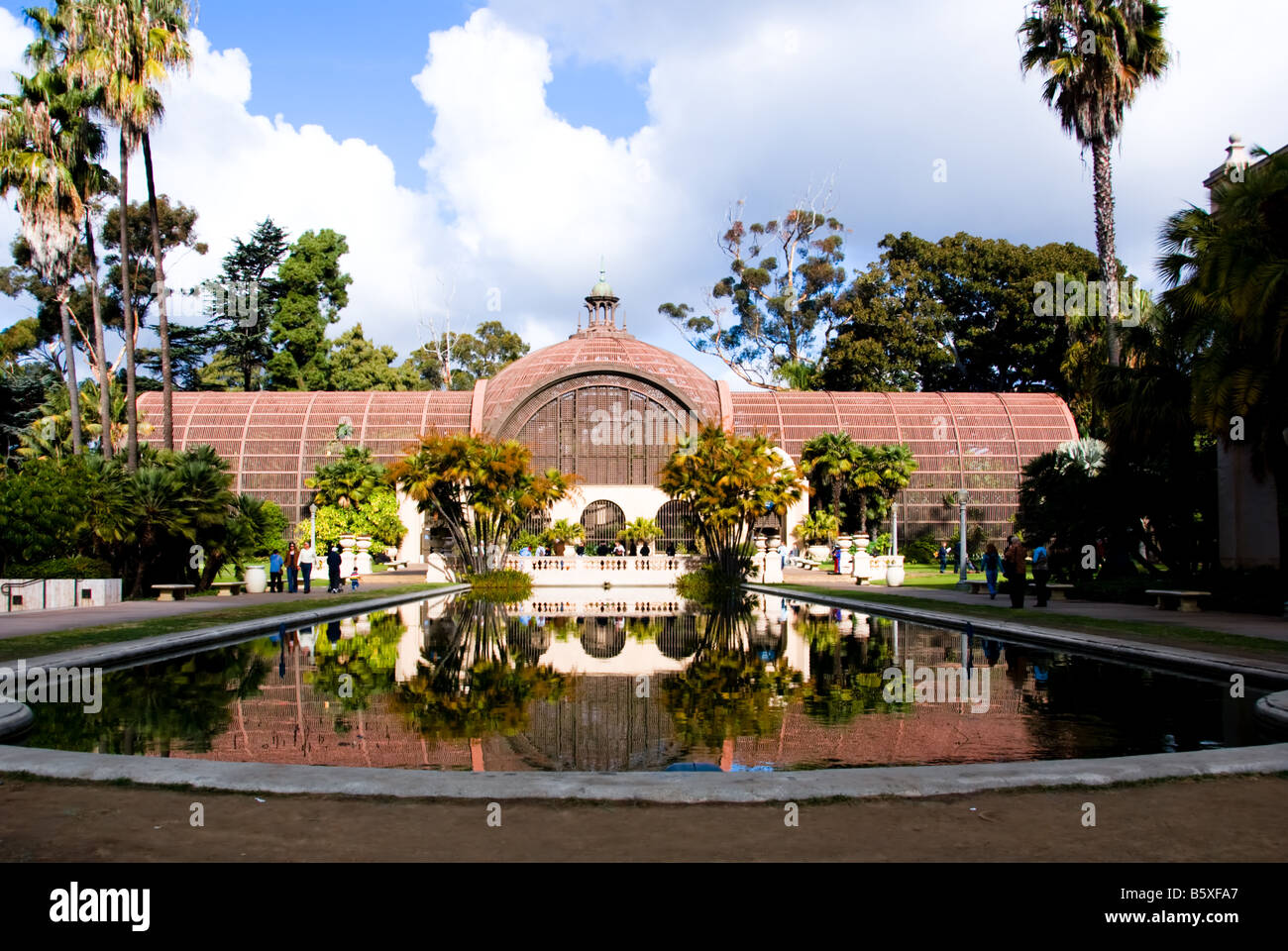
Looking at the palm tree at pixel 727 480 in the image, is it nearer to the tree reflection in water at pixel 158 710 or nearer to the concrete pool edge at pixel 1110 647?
the concrete pool edge at pixel 1110 647

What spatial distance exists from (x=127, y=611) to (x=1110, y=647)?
18.3 metres

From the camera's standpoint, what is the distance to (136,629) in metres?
16.9

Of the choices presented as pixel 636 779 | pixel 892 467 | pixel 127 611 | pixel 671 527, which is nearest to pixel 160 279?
pixel 127 611

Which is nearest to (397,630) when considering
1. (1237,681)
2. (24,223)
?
(1237,681)

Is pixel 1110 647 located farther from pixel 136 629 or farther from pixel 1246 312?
pixel 136 629

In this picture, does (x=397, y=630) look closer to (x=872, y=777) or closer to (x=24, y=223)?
(x=872, y=777)

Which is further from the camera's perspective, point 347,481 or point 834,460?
point 834,460

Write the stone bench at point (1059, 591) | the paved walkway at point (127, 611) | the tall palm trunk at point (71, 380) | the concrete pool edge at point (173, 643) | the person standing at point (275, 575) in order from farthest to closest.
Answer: the tall palm trunk at point (71, 380), the person standing at point (275, 575), the stone bench at point (1059, 591), the paved walkway at point (127, 611), the concrete pool edge at point (173, 643)

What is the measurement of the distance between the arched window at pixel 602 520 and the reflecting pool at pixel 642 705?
101 feet

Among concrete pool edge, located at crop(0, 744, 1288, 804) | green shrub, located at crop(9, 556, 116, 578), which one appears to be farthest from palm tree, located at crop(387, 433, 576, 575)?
concrete pool edge, located at crop(0, 744, 1288, 804)

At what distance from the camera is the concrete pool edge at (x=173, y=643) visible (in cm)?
1299

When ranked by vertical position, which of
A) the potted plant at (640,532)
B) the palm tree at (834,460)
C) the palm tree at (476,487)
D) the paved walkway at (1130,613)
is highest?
the palm tree at (834,460)

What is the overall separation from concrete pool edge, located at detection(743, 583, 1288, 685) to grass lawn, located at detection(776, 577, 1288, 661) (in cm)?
43

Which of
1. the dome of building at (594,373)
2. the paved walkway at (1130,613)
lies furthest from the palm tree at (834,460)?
the paved walkway at (1130,613)
